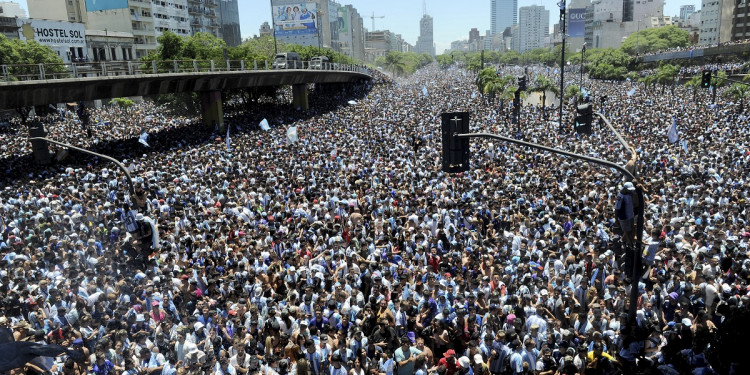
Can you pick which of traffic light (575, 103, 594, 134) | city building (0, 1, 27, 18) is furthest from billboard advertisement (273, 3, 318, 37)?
traffic light (575, 103, 594, 134)

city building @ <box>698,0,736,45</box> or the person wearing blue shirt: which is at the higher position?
city building @ <box>698,0,736,45</box>

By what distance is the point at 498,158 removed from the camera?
22.1 metres

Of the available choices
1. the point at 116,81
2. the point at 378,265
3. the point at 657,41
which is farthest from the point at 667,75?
the point at 657,41

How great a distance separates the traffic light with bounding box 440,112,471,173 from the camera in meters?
8.26

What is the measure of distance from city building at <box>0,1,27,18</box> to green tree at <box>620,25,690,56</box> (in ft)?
375

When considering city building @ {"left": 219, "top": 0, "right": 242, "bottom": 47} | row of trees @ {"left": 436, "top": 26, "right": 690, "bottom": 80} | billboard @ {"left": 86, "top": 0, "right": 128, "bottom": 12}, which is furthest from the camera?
city building @ {"left": 219, "top": 0, "right": 242, "bottom": 47}

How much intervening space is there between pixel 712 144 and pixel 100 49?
6828cm

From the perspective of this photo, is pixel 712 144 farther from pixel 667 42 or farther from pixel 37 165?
pixel 667 42

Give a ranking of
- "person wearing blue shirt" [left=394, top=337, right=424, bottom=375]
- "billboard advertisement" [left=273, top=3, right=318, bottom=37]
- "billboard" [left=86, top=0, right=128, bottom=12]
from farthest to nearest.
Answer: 1. "billboard advertisement" [left=273, top=3, right=318, bottom=37]
2. "billboard" [left=86, top=0, right=128, bottom=12]
3. "person wearing blue shirt" [left=394, top=337, right=424, bottom=375]

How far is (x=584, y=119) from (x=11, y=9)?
9183 centimetres

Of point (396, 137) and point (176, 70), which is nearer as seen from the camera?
→ point (396, 137)

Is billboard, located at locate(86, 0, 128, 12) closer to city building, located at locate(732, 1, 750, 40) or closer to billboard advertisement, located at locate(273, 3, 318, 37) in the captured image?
billboard advertisement, located at locate(273, 3, 318, 37)

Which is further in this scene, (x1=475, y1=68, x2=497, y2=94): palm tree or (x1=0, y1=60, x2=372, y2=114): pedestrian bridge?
(x1=475, y1=68, x2=497, y2=94): palm tree

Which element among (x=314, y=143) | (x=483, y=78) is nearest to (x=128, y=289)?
(x=314, y=143)
